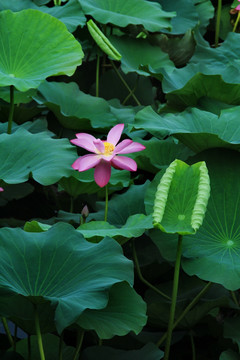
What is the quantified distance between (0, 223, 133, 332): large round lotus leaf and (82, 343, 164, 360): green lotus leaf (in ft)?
0.71

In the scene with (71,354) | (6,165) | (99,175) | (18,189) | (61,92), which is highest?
(99,175)

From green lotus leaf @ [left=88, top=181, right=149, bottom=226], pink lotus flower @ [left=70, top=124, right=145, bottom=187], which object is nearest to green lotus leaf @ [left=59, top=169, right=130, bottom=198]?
green lotus leaf @ [left=88, top=181, right=149, bottom=226]

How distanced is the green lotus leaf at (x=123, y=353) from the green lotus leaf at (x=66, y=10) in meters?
1.06

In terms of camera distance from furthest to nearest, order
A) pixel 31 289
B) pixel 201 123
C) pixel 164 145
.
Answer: pixel 164 145, pixel 201 123, pixel 31 289

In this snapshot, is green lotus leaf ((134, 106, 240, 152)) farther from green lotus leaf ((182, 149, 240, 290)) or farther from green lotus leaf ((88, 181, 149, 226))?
green lotus leaf ((88, 181, 149, 226))

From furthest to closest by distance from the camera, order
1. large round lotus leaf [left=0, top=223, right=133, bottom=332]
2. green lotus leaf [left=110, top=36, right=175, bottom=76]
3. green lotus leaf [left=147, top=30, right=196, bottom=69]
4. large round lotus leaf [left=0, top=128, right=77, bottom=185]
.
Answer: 1. green lotus leaf [left=147, top=30, right=196, bottom=69]
2. green lotus leaf [left=110, top=36, right=175, bottom=76]
3. large round lotus leaf [left=0, top=128, right=77, bottom=185]
4. large round lotus leaf [left=0, top=223, right=133, bottom=332]

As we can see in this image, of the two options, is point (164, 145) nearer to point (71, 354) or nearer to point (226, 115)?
point (226, 115)

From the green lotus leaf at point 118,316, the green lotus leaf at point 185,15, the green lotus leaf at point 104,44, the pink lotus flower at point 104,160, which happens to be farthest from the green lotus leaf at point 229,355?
the green lotus leaf at point 185,15

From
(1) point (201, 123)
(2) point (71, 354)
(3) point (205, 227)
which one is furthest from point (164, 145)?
(2) point (71, 354)

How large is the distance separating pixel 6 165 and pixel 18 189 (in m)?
0.63

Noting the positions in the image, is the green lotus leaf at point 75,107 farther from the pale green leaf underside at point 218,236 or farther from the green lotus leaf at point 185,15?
the green lotus leaf at point 185,15

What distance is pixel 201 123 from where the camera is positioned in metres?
1.41

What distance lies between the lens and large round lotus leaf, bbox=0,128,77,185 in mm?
1315

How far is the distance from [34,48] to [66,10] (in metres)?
0.49
